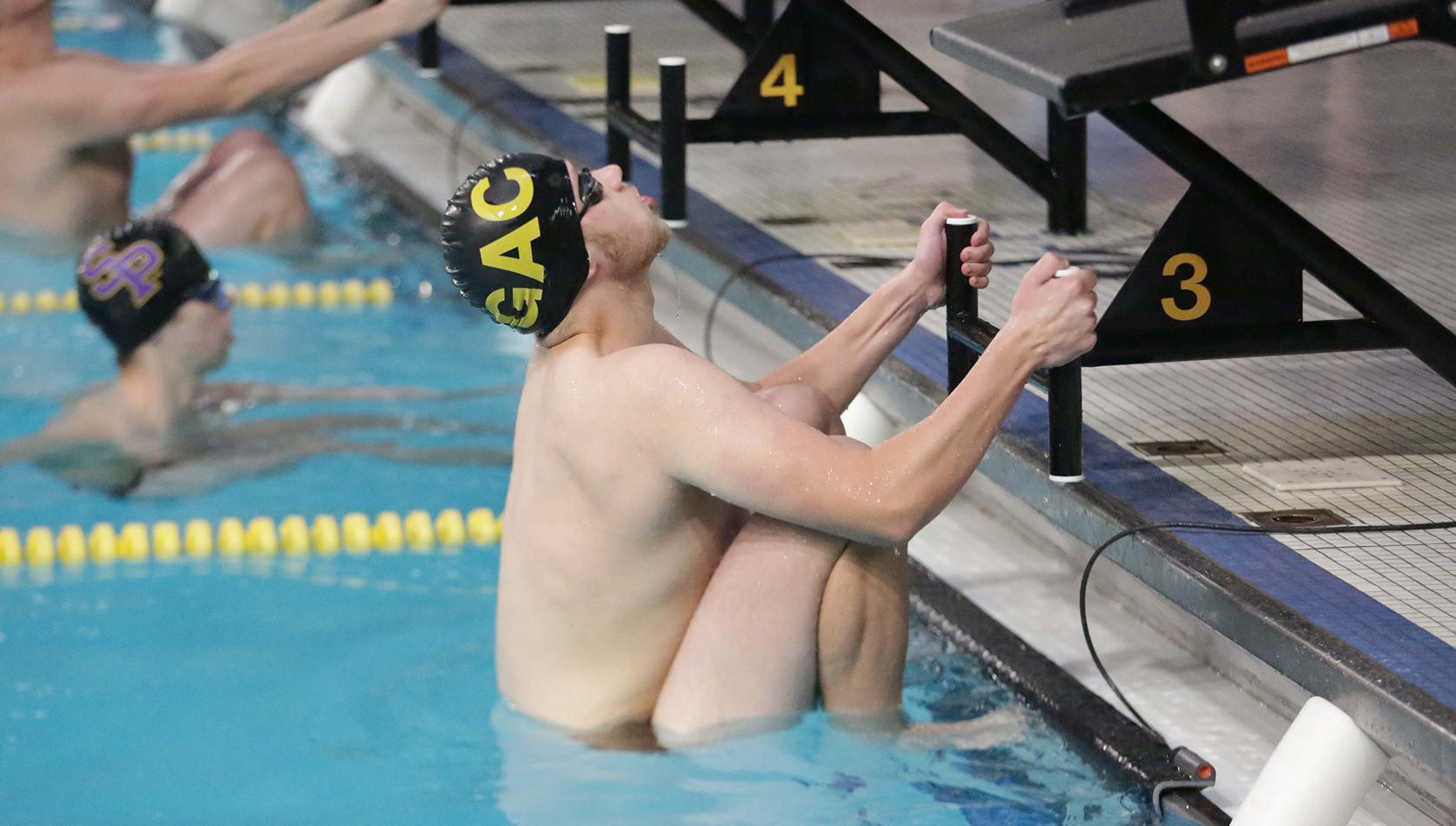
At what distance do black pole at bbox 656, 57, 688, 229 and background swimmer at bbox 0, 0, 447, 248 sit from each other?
2.21 feet

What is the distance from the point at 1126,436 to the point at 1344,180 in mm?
1887

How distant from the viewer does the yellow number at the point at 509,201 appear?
7.81ft

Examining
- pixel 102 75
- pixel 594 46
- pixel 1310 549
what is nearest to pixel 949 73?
pixel 594 46

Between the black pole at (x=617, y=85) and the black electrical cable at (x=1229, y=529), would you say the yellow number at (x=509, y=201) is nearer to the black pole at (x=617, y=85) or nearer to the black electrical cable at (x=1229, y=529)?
the black electrical cable at (x=1229, y=529)

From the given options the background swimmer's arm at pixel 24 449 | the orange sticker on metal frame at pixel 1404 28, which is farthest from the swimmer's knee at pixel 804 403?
the background swimmer's arm at pixel 24 449

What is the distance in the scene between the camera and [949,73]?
244 inches

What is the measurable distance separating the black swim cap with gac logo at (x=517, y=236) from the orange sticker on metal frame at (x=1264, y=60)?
91 cm

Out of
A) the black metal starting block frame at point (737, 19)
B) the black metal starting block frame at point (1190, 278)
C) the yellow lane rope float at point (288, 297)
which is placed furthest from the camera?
the black metal starting block frame at point (737, 19)

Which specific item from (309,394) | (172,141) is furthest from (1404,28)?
(172,141)

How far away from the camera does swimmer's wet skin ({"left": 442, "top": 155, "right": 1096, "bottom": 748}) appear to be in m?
2.31

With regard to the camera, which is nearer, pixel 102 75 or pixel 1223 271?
pixel 1223 271

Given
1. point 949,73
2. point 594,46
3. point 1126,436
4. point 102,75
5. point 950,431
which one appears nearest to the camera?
point 950,431

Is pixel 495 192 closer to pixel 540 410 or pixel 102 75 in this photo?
pixel 540 410

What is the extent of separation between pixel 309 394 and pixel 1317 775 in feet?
10.4
